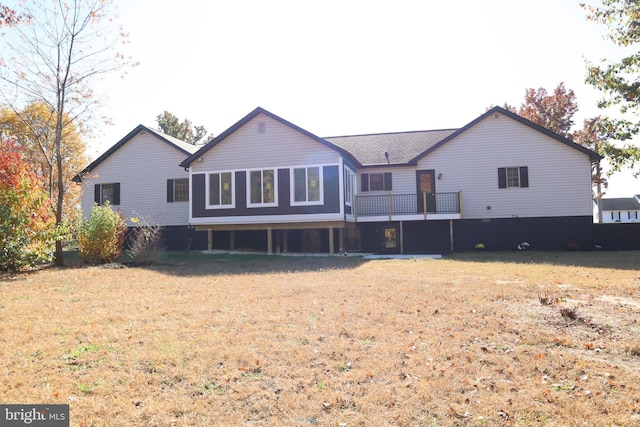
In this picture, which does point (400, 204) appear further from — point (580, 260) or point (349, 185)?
point (580, 260)

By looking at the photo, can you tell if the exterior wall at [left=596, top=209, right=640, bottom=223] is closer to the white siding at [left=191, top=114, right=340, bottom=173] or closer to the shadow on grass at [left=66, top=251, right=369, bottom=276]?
the white siding at [left=191, top=114, right=340, bottom=173]

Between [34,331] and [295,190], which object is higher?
[295,190]

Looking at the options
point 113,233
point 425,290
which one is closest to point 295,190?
point 113,233

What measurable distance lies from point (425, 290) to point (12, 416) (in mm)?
7271

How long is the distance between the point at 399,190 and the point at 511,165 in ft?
17.3

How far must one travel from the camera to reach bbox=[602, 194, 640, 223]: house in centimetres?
5959

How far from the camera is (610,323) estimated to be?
622 centimetres

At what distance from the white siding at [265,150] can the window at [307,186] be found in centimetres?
34

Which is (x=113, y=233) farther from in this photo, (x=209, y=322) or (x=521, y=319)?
(x=521, y=319)

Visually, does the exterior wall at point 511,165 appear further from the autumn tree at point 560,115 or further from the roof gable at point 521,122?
the autumn tree at point 560,115

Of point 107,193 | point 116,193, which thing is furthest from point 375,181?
point 107,193

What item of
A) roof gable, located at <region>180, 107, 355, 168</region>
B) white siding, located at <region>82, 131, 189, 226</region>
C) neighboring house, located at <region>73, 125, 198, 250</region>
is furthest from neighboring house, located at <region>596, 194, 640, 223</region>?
white siding, located at <region>82, 131, 189, 226</region>

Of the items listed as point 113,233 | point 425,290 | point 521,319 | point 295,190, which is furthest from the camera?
point 295,190

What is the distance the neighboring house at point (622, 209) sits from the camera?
196 ft
